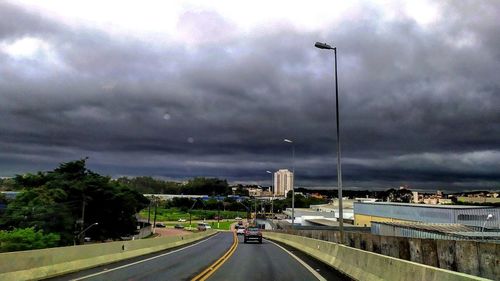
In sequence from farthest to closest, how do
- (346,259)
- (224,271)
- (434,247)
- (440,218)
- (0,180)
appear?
(0,180) → (440,218) → (346,259) → (224,271) → (434,247)

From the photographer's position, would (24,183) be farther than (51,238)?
Yes

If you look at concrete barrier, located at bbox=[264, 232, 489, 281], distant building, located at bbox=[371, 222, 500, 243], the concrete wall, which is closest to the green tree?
distant building, located at bbox=[371, 222, 500, 243]

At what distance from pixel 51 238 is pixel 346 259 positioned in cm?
5312

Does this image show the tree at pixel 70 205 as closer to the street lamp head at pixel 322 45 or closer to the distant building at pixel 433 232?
the distant building at pixel 433 232

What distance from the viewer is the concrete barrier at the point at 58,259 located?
1252cm

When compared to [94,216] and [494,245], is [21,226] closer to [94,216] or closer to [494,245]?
[94,216]

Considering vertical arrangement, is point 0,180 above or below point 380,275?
above

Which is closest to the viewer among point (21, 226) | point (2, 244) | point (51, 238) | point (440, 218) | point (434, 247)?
point (434, 247)

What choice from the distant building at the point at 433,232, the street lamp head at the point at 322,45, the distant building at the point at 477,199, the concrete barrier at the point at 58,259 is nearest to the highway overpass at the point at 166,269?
the concrete barrier at the point at 58,259

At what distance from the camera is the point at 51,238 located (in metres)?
62.9

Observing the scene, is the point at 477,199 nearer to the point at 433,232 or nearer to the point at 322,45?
the point at 433,232

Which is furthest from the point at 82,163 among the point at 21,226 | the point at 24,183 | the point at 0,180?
the point at 0,180

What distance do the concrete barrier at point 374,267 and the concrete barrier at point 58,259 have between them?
9.23 metres

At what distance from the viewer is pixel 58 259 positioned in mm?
15547
